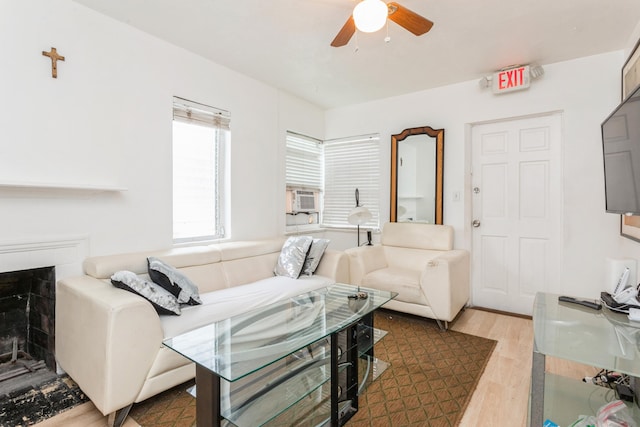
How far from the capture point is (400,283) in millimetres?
2957

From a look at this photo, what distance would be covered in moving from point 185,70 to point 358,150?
7.37 ft

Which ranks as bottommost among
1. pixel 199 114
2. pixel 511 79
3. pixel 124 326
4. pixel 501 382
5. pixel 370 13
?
pixel 501 382

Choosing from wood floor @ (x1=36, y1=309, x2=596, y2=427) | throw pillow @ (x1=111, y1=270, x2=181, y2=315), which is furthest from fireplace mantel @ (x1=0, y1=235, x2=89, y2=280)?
wood floor @ (x1=36, y1=309, x2=596, y2=427)

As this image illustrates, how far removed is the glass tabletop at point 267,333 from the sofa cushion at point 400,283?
2.67 ft

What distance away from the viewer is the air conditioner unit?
3.99 meters

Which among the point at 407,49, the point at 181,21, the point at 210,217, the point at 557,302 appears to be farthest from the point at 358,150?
the point at 557,302

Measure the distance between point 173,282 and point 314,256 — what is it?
1361mm

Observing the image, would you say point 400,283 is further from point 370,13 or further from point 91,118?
point 91,118

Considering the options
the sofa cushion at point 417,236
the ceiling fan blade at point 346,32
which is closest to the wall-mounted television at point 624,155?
the ceiling fan blade at point 346,32

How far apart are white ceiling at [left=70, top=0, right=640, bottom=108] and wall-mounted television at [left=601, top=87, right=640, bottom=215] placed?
0.97m

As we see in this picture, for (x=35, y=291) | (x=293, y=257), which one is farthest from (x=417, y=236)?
(x=35, y=291)

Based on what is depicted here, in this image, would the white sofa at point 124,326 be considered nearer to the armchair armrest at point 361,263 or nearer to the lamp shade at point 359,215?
the armchair armrest at point 361,263

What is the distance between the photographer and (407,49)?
2.66 meters

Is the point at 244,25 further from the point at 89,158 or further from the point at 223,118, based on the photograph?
the point at 89,158
